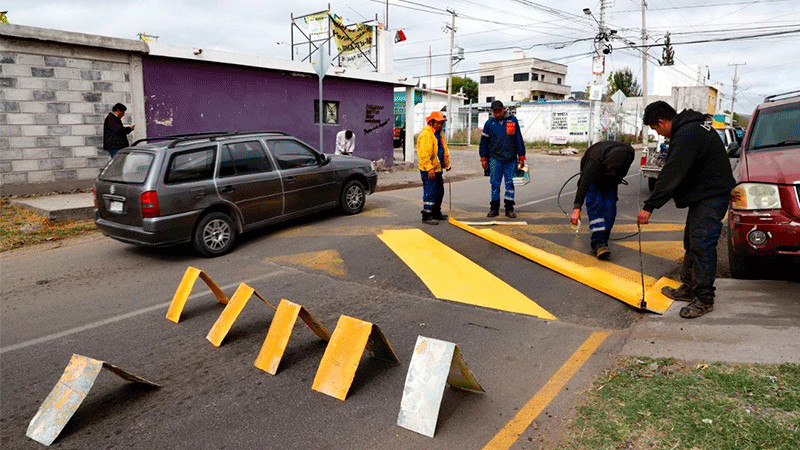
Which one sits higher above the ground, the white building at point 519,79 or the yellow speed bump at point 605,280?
the white building at point 519,79

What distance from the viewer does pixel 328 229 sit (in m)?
9.01

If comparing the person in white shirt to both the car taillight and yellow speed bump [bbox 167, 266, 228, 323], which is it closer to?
the car taillight

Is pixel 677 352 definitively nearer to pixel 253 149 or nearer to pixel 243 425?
pixel 243 425

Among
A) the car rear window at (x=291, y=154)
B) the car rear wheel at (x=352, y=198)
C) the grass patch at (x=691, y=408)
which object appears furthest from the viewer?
the car rear wheel at (x=352, y=198)

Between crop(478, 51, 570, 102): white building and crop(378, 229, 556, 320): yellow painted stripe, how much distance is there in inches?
2788

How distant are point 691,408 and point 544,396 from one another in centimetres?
84

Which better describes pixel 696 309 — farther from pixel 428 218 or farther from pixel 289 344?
pixel 428 218

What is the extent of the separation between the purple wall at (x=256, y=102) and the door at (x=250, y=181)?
248 inches

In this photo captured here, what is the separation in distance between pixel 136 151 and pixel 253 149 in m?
1.66

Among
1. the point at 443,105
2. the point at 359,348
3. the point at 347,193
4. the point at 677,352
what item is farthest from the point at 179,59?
the point at 443,105

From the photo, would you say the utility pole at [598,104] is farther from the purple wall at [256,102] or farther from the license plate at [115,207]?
the license plate at [115,207]

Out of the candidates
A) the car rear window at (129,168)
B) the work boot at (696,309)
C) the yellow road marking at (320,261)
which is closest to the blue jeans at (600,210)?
the work boot at (696,309)

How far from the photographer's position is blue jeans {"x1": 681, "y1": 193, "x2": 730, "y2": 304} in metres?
4.73

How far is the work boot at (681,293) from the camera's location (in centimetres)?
517
